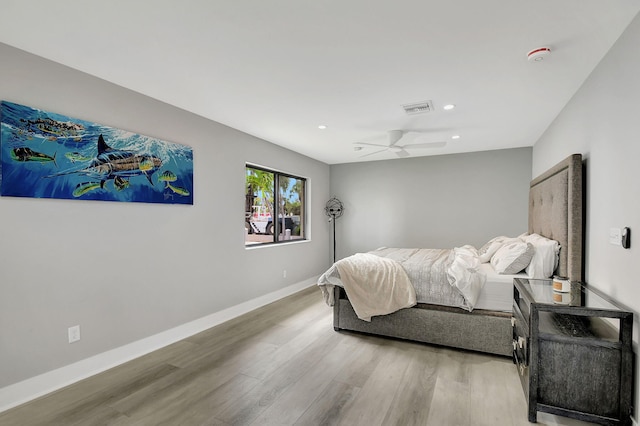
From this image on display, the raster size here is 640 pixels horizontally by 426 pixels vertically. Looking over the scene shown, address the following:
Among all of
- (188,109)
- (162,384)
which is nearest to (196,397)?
(162,384)

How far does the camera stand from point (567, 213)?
8.48 feet

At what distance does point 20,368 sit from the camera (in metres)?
2.12

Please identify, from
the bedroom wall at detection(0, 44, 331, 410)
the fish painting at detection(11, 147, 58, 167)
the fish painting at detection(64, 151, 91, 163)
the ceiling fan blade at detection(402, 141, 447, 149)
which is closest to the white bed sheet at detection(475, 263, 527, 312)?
the ceiling fan blade at detection(402, 141, 447, 149)

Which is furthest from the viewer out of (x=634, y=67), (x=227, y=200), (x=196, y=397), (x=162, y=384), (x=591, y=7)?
(x=227, y=200)

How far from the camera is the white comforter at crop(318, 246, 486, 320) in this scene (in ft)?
9.61

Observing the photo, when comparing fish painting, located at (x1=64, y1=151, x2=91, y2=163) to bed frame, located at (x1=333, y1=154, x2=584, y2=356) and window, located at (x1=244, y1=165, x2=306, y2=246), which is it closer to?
window, located at (x1=244, y1=165, x2=306, y2=246)

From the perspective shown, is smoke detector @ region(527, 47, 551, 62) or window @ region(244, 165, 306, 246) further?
window @ region(244, 165, 306, 246)

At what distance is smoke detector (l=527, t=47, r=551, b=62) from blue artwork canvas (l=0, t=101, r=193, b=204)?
3.16 meters

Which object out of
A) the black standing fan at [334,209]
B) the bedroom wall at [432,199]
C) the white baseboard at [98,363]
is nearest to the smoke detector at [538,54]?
the bedroom wall at [432,199]

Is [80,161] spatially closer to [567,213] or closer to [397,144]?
[397,144]

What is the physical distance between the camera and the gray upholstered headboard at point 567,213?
8.06 feet

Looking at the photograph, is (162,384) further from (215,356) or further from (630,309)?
(630,309)

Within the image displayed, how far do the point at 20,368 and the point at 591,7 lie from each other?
419 cm

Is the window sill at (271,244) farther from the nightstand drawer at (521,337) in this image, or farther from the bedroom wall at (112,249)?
the nightstand drawer at (521,337)
